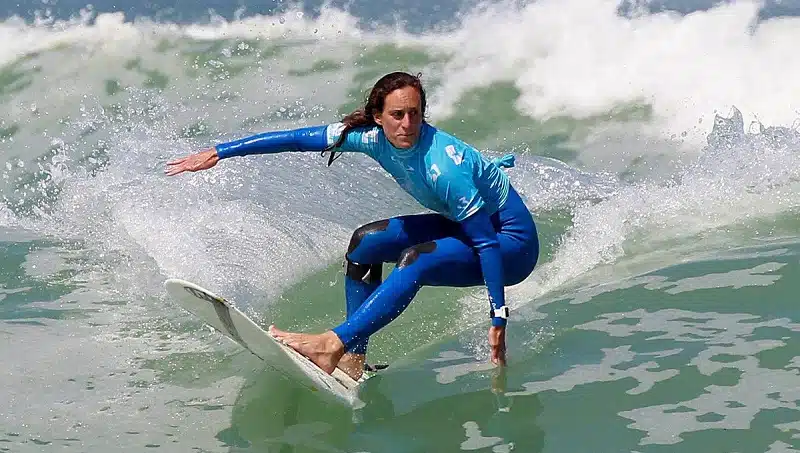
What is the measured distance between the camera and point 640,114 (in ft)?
38.2

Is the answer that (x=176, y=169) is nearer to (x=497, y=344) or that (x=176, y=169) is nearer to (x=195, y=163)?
(x=195, y=163)

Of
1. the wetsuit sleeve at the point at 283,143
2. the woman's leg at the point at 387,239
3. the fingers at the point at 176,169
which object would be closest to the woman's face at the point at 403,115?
the wetsuit sleeve at the point at 283,143

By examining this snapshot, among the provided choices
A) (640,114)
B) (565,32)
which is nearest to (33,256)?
(640,114)

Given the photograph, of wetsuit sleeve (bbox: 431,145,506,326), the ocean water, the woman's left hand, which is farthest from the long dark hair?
the ocean water

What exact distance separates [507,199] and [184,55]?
Result: 10.0 meters

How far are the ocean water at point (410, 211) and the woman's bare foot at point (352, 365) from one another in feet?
0.39

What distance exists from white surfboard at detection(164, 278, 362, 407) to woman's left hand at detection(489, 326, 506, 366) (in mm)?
638

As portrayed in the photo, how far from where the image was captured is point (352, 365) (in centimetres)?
494

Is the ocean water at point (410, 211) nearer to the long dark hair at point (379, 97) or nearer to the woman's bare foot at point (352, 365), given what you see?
the woman's bare foot at point (352, 365)

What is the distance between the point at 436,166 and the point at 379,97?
14.8 inches

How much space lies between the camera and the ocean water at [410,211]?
4.48 metres

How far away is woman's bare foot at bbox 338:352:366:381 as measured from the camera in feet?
16.2

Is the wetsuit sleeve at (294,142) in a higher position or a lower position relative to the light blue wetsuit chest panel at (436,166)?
higher

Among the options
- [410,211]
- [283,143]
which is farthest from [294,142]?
[410,211]
